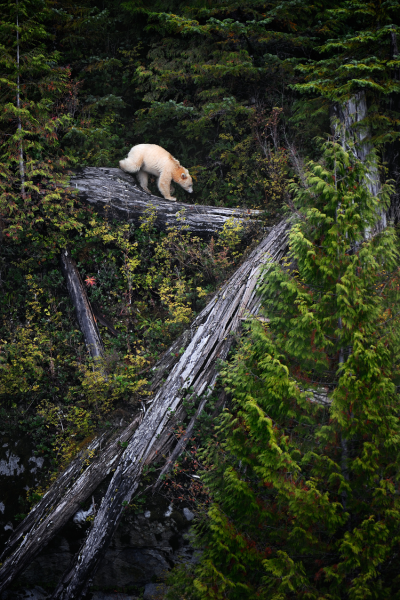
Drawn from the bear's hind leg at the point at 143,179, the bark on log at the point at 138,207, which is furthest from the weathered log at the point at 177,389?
the bear's hind leg at the point at 143,179

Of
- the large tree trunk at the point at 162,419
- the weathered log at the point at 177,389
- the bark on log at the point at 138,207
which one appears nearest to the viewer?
the weathered log at the point at 177,389

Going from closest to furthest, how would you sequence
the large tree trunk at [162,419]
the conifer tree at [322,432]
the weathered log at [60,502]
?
the conifer tree at [322,432], the weathered log at [60,502], the large tree trunk at [162,419]

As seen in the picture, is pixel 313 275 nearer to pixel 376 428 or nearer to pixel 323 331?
pixel 323 331

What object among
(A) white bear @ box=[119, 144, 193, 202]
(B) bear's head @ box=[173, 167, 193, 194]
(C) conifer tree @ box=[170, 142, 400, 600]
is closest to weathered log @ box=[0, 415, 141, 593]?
(C) conifer tree @ box=[170, 142, 400, 600]

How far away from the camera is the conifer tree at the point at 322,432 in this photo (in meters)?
3.27

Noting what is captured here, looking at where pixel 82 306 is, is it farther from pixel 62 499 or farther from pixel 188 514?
pixel 188 514

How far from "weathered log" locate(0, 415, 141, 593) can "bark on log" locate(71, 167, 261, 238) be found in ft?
14.0

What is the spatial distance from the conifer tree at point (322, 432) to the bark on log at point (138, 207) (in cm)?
409

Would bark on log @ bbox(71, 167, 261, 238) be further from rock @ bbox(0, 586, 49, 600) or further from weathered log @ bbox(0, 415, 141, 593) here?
rock @ bbox(0, 586, 49, 600)

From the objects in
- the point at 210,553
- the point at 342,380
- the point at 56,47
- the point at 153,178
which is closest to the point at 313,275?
the point at 342,380

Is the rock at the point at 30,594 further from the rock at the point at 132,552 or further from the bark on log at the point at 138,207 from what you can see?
the bark on log at the point at 138,207

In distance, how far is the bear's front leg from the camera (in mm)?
8570

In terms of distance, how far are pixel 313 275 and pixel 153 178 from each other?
660cm

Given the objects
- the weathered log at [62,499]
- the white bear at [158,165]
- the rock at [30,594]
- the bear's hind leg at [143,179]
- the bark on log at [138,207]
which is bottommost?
the rock at [30,594]
